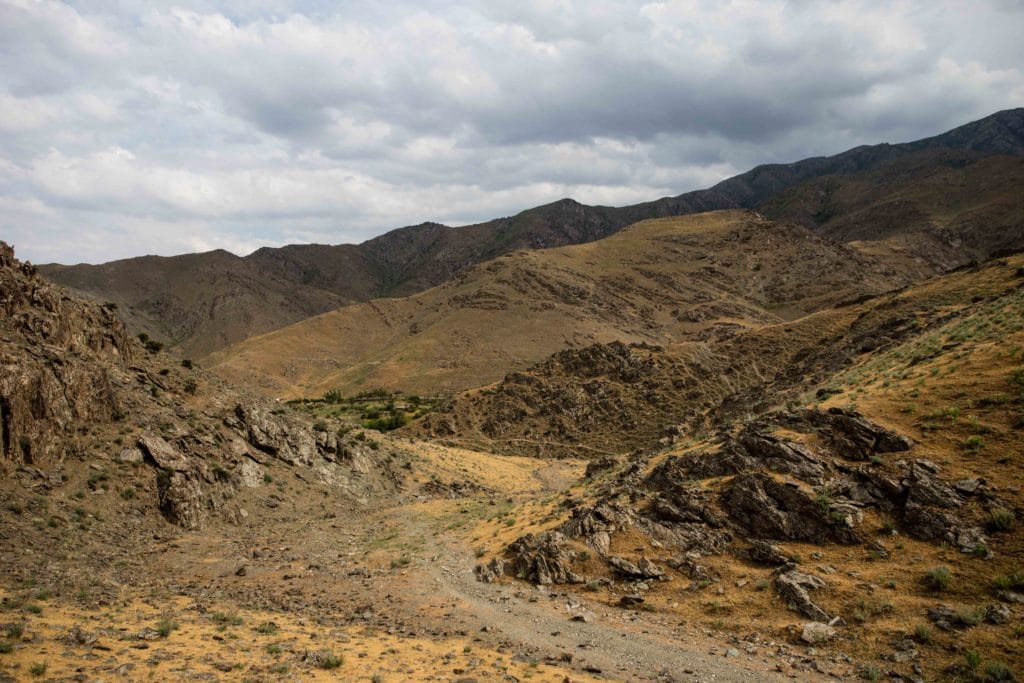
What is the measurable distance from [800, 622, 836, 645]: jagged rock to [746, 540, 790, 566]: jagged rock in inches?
113

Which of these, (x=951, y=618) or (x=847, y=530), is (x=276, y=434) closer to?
(x=847, y=530)

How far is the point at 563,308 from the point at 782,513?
118724mm

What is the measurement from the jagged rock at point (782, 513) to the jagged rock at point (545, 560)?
612cm

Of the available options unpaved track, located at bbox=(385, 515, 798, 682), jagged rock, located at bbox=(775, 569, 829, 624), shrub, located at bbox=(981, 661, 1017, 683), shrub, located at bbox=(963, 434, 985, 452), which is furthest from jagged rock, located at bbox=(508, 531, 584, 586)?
shrub, located at bbox=(963, 434, 985, 452)

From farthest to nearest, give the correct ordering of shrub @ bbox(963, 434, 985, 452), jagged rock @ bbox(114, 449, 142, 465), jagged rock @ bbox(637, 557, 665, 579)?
1. jagged rock @ bbox(114, 449, 142, 465)
2. jagged rock @ bbox(637, 557, 665, 579)
3. shrub @ bbox(963, 434, 985, 452)

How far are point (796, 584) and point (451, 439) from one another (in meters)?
52.7

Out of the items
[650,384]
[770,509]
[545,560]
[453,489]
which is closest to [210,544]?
[545,560]

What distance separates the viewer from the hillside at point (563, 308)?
395 ft

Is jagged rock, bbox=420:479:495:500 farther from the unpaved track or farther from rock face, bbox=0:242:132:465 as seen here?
rock face, bbox=0:242:132:465

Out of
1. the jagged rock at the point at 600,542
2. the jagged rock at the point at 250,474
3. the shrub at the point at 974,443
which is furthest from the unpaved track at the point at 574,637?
the jagged rock at the point at 250,474

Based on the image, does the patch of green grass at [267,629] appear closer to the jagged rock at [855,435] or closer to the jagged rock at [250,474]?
the jagged rock at [250,474]

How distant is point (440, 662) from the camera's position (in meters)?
13.8

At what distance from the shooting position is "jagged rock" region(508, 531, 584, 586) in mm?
19672

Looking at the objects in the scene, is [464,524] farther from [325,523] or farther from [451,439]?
[451,439]
